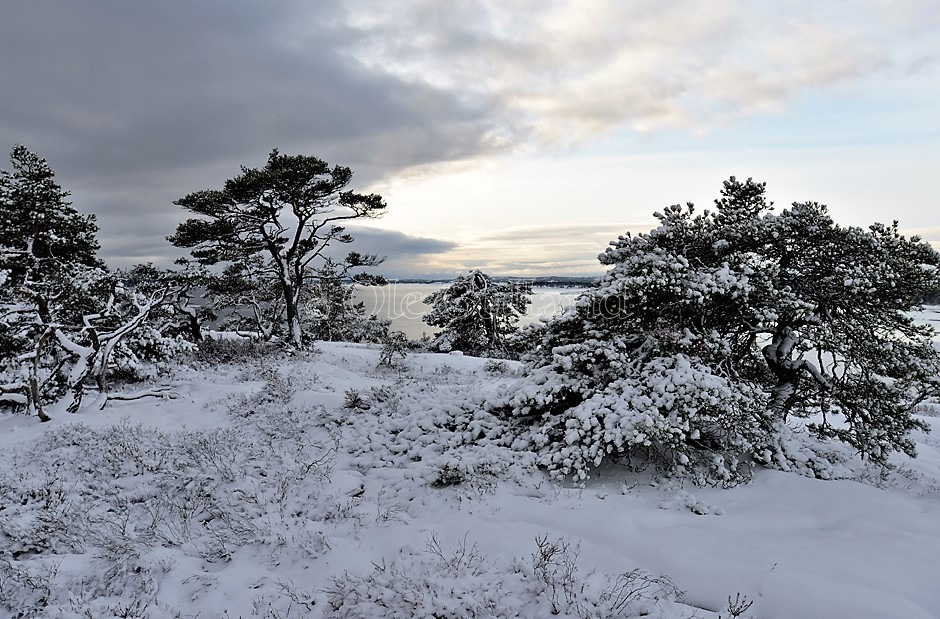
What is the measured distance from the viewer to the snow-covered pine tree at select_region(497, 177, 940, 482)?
6160mm

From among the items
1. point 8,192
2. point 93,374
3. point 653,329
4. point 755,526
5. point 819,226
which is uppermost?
point 8,192

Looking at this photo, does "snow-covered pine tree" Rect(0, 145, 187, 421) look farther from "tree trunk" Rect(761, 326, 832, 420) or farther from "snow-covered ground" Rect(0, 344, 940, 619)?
"tree trunk" Rect(761, 326, 832, 420)

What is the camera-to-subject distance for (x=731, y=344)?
758 centimetres

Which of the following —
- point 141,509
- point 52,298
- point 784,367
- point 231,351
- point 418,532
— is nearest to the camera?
point 418,532

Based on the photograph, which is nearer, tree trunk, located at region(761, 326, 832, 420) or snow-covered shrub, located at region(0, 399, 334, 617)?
snow-covered shrub, located at region(0, 399, 334, 617)

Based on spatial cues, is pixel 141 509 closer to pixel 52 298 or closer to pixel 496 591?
pixel 496 591

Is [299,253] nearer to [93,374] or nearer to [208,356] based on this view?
[208,356]

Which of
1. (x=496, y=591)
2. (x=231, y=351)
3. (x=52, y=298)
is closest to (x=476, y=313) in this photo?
(x=231, y=351)

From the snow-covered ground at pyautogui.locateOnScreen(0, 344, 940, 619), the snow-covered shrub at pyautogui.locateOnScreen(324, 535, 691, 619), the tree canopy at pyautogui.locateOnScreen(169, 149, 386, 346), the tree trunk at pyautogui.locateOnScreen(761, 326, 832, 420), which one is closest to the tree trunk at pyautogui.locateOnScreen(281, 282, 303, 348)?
the tree canopy at pyautogui.locateOnScreen(169, 149, 386, 346)

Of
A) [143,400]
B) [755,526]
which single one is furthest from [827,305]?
[143,400]

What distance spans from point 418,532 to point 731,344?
233 inches

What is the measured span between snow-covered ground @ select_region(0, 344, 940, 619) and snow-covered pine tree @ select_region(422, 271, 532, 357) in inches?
607

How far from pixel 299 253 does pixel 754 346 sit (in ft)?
62.5

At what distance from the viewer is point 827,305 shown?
6.92 metres
